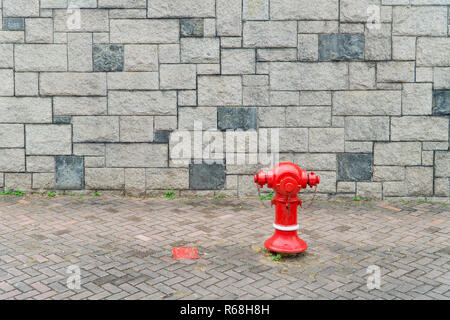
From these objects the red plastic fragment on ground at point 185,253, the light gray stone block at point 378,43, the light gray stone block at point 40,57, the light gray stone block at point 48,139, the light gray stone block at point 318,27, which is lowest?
the red plastic fragment on ground at point 185,253

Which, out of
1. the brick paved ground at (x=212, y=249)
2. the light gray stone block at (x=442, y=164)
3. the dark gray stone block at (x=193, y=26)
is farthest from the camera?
the light gray stone block at (x=442, y=164)

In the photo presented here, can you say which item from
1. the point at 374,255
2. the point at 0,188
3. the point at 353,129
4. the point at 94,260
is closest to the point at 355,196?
the point at 353,129

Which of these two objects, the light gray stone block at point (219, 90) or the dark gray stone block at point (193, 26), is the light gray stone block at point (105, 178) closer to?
A: the light gray stone block at point (219, 90)

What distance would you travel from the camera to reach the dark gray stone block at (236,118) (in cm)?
670

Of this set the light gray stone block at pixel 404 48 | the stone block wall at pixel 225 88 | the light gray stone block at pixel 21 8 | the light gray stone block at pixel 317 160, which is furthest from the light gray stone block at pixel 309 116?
the light gray stone block at pixel 21 8

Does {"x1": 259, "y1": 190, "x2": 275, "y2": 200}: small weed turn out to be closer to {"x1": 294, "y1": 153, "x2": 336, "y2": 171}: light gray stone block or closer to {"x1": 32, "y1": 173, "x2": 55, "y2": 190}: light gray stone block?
{"x1": 294, "y1": 153, "x2": 336, "y2": 171}: light gray stone block

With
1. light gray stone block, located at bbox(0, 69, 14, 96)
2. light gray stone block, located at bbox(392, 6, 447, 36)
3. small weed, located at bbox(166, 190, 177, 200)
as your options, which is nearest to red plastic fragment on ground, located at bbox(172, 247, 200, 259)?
small weed, located at bbox(166, 190, 177, 200)

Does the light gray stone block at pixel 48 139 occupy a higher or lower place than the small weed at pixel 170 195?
higher

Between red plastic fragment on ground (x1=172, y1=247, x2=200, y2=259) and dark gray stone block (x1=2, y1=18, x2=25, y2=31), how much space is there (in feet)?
12.2

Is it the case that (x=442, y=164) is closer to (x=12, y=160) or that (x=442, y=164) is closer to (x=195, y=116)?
(x=195, y=116)

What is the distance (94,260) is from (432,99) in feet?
15.2

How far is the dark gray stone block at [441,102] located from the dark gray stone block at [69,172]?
4.67 m

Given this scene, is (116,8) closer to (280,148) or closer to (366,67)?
(280,148)

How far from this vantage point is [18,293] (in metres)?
3.93
